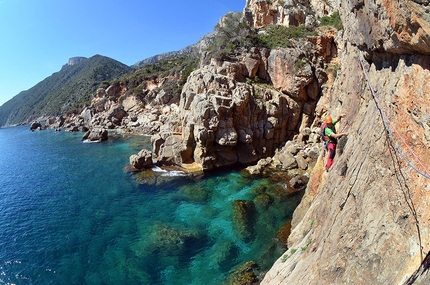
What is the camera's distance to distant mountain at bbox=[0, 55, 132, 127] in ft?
415

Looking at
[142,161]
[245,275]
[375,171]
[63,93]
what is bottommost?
[245,275]

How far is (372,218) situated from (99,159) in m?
40.7

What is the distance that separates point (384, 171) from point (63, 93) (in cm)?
16214

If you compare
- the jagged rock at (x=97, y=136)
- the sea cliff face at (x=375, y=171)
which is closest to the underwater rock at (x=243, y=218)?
the sea cliff face at (x=375, y=171)

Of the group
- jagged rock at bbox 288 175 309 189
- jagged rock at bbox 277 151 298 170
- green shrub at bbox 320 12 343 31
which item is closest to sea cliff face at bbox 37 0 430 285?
jagged rock at bbox 288 175 309 189

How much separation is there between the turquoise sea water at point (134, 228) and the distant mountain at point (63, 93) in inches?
3661

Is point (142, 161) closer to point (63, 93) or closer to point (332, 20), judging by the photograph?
point (332, 20)

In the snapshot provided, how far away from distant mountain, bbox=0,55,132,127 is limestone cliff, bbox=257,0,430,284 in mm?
116181

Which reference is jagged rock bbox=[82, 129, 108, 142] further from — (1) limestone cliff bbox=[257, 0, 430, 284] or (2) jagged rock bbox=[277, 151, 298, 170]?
(1) limestone cliff bbox=[257, 0, 430, 284]

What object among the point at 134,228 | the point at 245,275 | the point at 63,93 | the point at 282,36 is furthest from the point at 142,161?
the point at 63,93

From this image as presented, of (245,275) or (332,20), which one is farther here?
(332,20)

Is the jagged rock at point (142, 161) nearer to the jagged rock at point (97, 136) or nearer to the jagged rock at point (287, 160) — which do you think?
the jagged rock at point (287, 160)

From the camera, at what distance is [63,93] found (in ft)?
462

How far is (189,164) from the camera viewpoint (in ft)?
104
